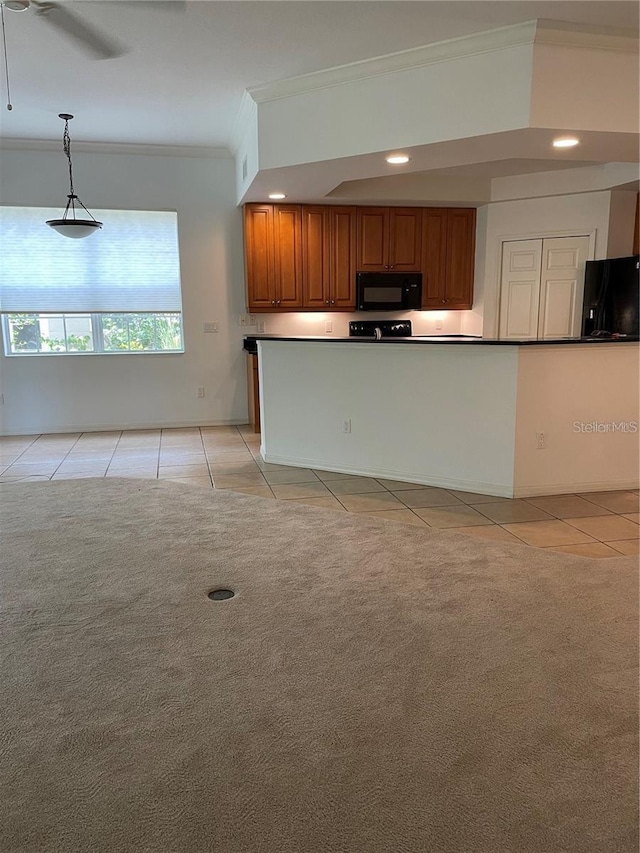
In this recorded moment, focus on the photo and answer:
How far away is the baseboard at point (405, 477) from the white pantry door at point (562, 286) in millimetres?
2638

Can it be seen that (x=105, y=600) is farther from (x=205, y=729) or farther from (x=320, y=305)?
(x=320, y=305)

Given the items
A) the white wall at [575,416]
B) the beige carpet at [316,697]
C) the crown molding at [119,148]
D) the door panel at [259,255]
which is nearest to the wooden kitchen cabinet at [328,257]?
the door panel at [259,255]

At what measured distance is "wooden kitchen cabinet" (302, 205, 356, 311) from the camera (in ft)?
20.4

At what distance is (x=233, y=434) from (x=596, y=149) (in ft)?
13.7

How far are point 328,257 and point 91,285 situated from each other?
258 cm

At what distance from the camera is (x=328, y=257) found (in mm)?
6293

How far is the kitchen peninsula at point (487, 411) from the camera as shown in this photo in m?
4.05

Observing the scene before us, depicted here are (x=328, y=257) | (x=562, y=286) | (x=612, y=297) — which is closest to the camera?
(x=612, y=297)

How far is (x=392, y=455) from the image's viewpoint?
14.9 feet

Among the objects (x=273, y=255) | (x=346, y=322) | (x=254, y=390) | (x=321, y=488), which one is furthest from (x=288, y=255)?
(x=321, y=488)

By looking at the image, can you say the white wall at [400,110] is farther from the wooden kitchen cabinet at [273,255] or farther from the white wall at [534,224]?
the white wall at [534,224]

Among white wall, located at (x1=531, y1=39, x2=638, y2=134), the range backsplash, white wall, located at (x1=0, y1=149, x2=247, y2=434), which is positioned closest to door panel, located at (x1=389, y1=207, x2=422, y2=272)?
the range backsplash

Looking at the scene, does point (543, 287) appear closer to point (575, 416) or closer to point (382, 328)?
point (382, 328)

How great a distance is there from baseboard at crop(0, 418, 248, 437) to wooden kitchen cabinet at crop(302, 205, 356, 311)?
1.66m
